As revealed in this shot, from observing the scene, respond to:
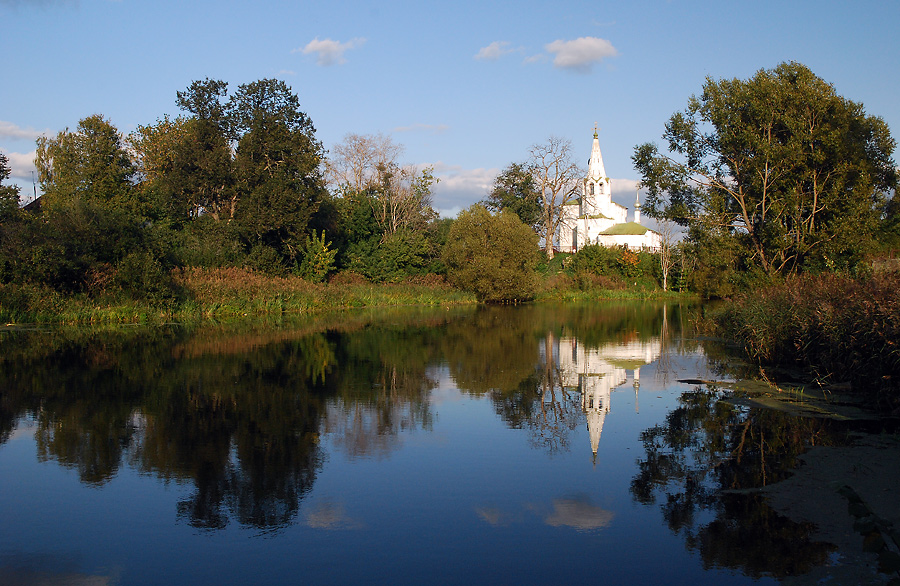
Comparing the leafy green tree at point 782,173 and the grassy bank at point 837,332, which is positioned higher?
the leafy green tree at point 782,173

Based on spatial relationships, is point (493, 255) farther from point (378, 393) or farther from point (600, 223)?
point (600, 223)

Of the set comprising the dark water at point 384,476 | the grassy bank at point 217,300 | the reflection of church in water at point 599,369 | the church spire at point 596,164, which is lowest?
the dark water at point 384,476

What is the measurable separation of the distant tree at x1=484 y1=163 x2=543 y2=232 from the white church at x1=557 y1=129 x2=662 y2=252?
12.7 metres

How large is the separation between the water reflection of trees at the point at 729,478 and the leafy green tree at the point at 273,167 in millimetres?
31061

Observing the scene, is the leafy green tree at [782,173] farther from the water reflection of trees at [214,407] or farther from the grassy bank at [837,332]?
the water reflection of trees at [214,407]

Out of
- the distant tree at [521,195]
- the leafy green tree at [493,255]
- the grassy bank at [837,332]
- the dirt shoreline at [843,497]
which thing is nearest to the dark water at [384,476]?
the dirt shoreline at [843,497]

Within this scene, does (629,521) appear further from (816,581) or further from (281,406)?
(281,406)

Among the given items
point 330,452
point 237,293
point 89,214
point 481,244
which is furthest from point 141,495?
point 481,244

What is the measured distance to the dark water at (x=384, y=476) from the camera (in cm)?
513

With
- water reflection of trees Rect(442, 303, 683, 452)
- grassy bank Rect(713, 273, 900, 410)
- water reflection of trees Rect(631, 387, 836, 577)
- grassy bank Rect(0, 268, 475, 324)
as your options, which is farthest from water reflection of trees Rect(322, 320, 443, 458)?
grassy bank Rect(0, 268, 475, 324)

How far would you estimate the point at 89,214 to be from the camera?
1070 inches

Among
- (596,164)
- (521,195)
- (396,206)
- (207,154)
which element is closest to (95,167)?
(207,154)

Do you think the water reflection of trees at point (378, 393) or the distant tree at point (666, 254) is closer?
the water reflection of trees at point (378, 393)

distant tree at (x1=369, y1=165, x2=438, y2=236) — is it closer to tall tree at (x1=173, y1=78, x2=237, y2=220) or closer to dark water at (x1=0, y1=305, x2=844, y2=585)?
tall tree at (x1=173, y1=78, x2=237, y2=220)
